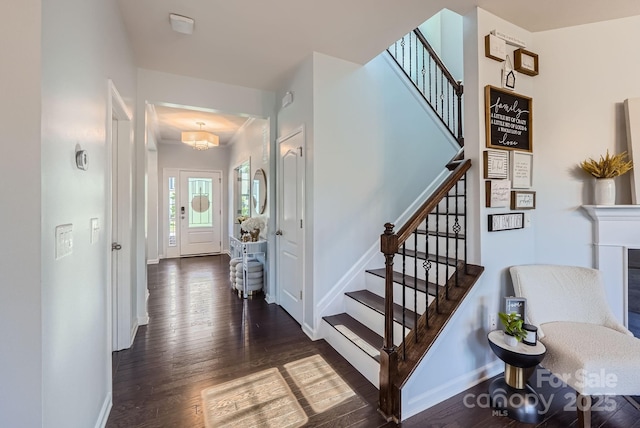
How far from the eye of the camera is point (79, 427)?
4.32 ft

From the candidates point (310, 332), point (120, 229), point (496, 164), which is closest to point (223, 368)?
point (310, 332)

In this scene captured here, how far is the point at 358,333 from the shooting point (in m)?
2.41

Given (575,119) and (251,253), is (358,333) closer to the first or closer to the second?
(251,253)

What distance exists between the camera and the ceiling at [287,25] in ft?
6.72

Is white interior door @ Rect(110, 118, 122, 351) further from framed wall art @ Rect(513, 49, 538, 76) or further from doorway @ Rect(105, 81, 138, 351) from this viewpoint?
framed wall art @ Rect(513, 49, 538, 76)

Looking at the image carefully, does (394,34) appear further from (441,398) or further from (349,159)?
(441,398)

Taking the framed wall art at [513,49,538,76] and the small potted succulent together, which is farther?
the framed wall art at [513,49,538,76]

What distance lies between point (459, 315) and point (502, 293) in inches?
19.0

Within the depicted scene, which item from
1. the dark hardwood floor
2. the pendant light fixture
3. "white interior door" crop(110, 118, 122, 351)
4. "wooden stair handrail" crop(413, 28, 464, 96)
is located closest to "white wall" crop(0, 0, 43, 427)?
the dark hardwood floor

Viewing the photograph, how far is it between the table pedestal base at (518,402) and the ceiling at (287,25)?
264 centimetres

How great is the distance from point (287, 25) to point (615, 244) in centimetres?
Result: 312

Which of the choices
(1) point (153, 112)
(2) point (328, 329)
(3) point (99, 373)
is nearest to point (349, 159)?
(2) point (328, 329)

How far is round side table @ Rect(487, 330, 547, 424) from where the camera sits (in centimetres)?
167

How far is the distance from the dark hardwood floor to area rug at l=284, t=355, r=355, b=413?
5 cm
